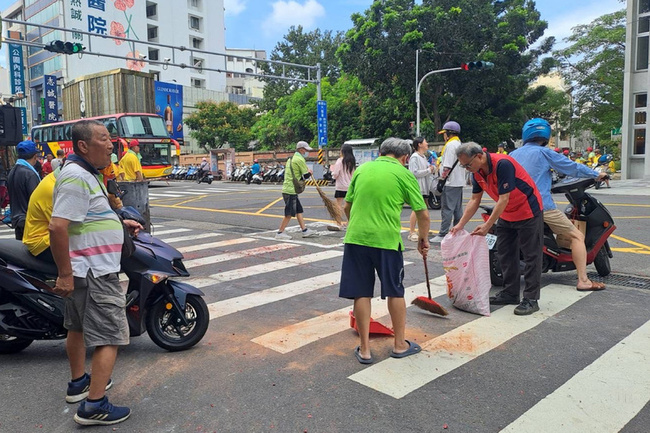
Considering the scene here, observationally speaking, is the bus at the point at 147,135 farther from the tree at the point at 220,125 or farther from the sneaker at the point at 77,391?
the tree at the point at 220,125

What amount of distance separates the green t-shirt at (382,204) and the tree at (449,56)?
1163 inches

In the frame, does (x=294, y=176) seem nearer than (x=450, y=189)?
No

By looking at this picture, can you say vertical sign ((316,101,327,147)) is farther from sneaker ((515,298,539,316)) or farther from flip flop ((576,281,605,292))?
sneaker ((515,298,539,316))

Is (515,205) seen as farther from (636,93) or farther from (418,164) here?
(636,93)

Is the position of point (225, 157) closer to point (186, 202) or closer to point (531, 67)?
point (186, 202)

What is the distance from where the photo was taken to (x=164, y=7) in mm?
72688

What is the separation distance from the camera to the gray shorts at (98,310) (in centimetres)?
319

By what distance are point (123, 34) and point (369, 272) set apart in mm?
71025

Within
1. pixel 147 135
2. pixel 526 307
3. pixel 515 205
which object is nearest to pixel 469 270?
pixel 526 307

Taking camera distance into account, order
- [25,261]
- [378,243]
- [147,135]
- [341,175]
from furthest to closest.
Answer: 1. [147,135]
2. [341,175]
3. [25,261]
4. [378,243]

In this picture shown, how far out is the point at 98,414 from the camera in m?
3.19

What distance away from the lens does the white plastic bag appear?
17.0ft

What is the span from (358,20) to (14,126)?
27.8 metres

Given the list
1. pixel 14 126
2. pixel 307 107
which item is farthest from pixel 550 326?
pixel 307 107
